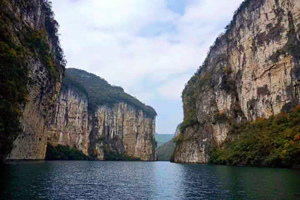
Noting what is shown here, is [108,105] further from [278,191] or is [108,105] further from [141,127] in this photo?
[278,191]

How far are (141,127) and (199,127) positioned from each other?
222 ft

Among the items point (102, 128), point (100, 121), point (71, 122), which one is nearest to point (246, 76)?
point (71, 122)

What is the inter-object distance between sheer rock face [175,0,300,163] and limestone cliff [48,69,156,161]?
3999 centimetres

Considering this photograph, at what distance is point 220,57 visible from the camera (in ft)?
276

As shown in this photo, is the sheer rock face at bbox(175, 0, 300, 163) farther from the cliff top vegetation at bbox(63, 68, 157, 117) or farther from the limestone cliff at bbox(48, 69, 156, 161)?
the cliff top vegetation at bbox(63, 68, 157, 117)

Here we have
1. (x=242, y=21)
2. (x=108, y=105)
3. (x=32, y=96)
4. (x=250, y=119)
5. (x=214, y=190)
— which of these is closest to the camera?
(x=214, y=190)

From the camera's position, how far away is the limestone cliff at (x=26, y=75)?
25.7 meters

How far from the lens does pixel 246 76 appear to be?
2761 inches

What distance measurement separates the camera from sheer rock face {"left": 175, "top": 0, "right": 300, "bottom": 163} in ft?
185

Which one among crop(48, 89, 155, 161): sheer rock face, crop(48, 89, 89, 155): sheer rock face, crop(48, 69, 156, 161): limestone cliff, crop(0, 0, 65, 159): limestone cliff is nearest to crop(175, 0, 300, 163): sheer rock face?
crop(48, 89, 89, 155): sheer rock face

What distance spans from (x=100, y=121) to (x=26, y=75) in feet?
307

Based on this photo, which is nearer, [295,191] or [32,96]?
[295,191]

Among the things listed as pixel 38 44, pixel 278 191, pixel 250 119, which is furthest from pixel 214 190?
pixel 250 119

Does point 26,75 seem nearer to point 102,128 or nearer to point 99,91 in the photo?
point 102,128
